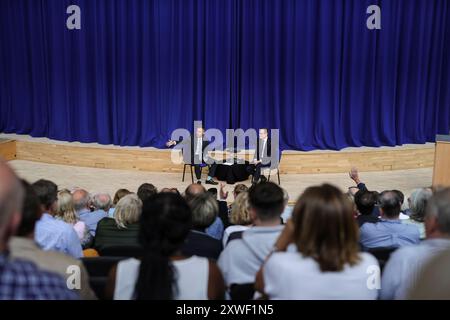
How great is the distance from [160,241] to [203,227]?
1.50 meters

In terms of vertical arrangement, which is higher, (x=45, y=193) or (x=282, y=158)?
(x=45, y=193)

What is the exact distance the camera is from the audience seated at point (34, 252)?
1.76 meters

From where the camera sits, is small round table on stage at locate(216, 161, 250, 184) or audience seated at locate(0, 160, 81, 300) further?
small round table on stage at locate(216, 161, 250, 184)

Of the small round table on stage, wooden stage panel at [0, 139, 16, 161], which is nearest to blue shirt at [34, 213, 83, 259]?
the small round table on stage

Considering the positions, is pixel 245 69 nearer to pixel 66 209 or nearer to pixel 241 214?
pixel 66 209

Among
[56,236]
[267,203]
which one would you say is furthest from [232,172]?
[267,203]

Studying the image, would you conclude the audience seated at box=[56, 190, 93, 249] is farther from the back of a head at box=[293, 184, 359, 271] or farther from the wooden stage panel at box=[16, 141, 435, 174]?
the wooden stage panel at box=[16, 141, 435, 174]

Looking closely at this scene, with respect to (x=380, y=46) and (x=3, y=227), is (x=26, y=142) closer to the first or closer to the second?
(x=380, y=46)

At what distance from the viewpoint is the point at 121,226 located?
3.68 metres

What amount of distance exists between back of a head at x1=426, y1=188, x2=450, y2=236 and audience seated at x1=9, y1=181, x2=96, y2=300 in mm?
1216

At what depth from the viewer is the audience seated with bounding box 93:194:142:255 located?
3623 mm

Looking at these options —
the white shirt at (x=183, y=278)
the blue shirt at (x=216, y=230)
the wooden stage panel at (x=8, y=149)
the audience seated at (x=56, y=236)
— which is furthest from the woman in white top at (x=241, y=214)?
the wooden stage panel at (x=8, y=149)

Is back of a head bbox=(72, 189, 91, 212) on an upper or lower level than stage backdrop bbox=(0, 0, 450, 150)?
lower

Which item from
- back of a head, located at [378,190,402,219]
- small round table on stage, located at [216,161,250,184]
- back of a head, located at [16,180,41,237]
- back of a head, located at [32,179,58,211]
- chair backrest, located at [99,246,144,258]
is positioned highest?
back of a head, located at [16,180,41,237]
